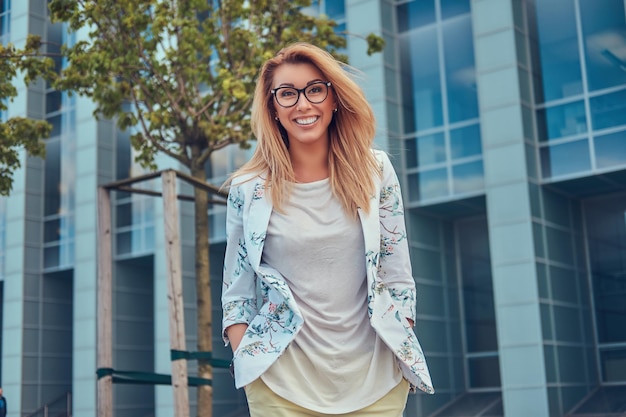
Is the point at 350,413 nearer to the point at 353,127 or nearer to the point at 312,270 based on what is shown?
the point at 312,270

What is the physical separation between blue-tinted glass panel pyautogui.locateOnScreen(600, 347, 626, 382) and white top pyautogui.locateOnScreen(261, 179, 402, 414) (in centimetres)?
1786

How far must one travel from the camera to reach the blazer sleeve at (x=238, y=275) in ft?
9.03

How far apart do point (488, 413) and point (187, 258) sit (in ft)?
31.2

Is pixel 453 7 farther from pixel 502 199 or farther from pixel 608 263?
pixel 608 263

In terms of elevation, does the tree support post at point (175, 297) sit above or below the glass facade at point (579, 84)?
below

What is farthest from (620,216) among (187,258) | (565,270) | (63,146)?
(63,146)

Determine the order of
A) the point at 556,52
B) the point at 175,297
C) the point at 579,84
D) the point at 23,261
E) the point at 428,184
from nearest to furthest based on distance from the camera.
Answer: the point at 175,297, the point at 579,84, the point at 556,52, the point at 428,184, the point at 23,261

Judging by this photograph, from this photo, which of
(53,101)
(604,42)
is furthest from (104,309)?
(53,101)

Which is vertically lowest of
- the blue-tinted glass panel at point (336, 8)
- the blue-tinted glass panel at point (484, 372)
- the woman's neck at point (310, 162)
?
the blue-tinted glass panel at point (484, 372)

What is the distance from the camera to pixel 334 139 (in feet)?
9.13

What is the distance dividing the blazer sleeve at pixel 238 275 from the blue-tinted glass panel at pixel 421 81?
17688 mm

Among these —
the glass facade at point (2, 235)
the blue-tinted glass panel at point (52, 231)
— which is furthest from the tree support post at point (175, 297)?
the glass facade at point (2, 235)

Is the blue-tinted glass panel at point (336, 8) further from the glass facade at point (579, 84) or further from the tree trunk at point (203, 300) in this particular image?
the tree trunk at point (203, 300)

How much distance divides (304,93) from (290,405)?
3.00 feet
